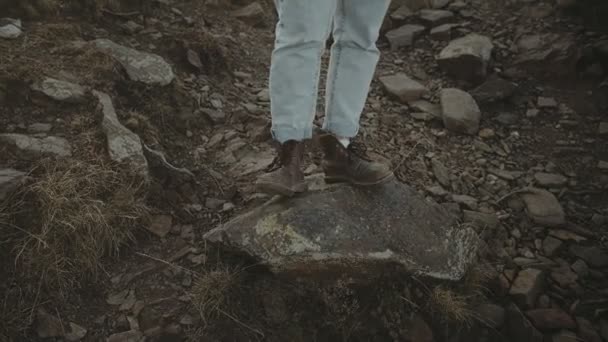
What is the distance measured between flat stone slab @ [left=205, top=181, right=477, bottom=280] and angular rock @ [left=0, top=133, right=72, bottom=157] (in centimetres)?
92

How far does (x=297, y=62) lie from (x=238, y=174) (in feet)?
3.56

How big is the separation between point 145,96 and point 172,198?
2.79 ft

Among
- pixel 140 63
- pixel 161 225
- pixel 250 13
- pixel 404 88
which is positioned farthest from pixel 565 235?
pixel 250 13

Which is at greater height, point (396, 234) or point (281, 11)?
point (281, 11)

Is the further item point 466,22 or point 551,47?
point 466,22

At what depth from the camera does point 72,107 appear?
8.23 ft

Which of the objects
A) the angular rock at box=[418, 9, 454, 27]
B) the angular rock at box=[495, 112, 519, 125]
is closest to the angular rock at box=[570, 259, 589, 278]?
the angular rock at box=[495, 112, 519, 125]

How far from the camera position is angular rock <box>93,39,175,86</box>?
9.37ft

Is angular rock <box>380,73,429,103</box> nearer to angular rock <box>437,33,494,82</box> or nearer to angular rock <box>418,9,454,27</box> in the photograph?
angular rock <box>437,33,494,82</box>

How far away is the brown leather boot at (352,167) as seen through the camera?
218 centimetres

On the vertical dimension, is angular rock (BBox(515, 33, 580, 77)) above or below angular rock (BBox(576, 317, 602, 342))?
above

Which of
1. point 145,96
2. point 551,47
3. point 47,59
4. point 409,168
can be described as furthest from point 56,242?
point 551,47

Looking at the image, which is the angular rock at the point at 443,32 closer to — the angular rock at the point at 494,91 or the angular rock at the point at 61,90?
the angular rock at the point at 494,91

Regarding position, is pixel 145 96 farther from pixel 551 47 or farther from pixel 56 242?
pixel 551 47
